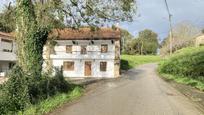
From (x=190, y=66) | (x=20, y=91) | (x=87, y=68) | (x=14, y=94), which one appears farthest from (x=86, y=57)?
(x=14, y=94)

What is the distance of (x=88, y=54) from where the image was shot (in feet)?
174

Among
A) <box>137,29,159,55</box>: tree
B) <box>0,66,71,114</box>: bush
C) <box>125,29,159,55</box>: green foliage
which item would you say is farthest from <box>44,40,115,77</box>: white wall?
<box>137,29,159,55</box>: tree

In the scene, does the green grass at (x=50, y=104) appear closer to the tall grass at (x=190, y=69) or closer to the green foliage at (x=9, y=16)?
the green foliage at (x=9, y=16)

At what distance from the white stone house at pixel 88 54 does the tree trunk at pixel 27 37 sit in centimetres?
2551

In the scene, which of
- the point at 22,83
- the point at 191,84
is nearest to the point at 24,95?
the point at 22,83

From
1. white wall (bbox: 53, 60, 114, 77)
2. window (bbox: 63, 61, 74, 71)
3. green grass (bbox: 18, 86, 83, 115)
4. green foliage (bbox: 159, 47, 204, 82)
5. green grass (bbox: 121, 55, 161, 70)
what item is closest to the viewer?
green grass (bbox: 18, 86, 83, 115)

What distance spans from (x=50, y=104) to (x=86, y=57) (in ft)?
111

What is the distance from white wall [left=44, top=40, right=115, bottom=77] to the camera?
5219cm

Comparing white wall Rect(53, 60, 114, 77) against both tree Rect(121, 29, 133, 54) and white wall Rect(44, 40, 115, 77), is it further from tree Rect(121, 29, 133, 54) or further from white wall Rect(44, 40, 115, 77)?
tree Rect(121, 29, 133, 54)

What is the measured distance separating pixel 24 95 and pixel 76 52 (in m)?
35.5

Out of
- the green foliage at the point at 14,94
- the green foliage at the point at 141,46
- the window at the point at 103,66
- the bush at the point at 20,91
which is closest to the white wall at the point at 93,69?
the window at the point at 103,66

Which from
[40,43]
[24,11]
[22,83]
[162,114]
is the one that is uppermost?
[24,11]

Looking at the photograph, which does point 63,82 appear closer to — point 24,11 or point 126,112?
point 24,11

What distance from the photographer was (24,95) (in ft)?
59.4
